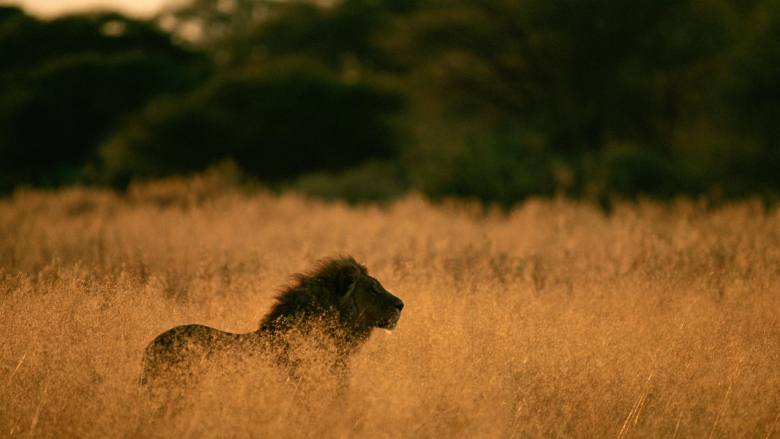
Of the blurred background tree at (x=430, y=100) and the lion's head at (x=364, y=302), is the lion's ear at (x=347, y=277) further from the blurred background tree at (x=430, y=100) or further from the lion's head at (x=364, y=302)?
the blurred background tree at (x=430, y=100)

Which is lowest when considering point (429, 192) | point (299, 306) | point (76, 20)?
point (429, 192)

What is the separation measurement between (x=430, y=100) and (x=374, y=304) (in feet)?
83.8

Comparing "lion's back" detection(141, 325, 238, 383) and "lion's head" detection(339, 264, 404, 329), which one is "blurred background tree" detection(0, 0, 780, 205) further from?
"lion's back" detection(141, 325, 238, 383)

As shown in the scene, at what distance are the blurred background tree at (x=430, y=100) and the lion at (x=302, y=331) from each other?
14273mm

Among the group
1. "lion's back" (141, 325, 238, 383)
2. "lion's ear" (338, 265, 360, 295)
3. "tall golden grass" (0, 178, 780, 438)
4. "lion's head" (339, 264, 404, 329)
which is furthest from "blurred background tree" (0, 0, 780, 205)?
"lion's back" (141, 325, 238, 383)

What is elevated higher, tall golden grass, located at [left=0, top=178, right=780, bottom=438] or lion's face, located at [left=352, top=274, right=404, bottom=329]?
lion's face, located at [left=352, top=274, right=404, bottom=329]

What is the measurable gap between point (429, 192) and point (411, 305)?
40.1 feet

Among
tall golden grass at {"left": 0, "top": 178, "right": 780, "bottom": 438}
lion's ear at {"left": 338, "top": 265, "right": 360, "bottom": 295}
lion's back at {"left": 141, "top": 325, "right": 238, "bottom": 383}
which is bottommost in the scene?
tall golden grass at {"left": 0, "top": 178, "right": 780, "bottom": 438}

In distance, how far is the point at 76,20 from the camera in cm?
3153

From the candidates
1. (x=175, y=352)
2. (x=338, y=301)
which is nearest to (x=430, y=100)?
(x=338, y=301)

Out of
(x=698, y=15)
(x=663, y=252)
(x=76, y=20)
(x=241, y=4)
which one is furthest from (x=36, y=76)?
(x=663, y=252)

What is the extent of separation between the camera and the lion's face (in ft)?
16.3

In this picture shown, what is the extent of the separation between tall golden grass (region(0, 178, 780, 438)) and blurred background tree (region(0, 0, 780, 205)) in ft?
37.5

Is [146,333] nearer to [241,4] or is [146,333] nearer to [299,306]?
[299,306]
